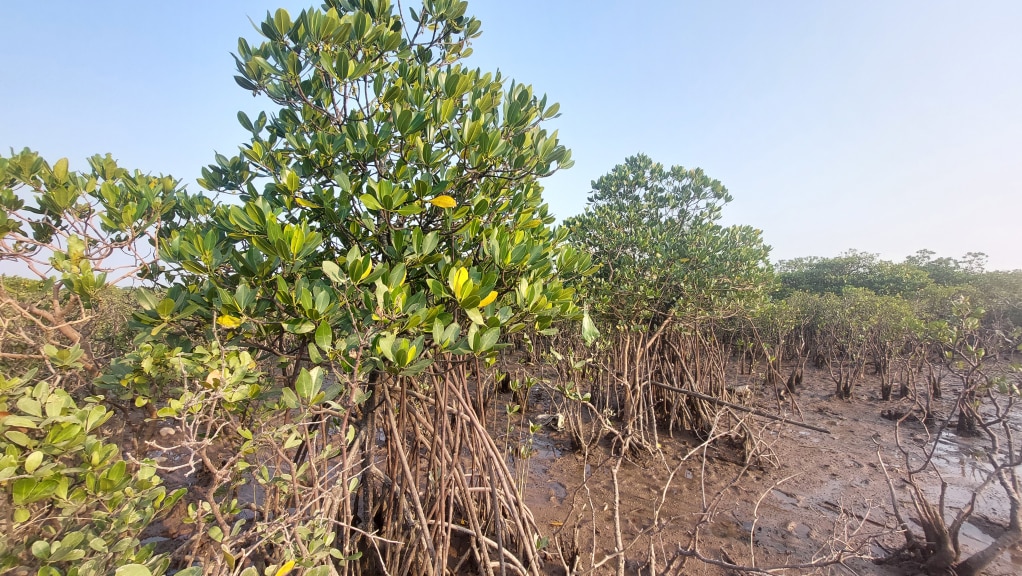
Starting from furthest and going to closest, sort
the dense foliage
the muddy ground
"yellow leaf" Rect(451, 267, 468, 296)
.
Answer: the muddy ground → "yellow leaf" Rect(451, 267, 468, 296) → the dense foliage

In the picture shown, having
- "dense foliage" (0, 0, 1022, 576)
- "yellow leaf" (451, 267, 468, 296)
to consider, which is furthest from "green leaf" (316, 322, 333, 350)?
"yellow leaf" (451, 267, 468, 296)

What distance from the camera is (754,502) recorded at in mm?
4324

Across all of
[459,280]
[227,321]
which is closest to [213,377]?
[227,321]

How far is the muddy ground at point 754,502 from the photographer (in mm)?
3242

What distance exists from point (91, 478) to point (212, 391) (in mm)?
370

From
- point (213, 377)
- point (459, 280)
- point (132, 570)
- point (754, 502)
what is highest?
point (459, 280)

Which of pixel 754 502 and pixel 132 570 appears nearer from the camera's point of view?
pixel 132 570

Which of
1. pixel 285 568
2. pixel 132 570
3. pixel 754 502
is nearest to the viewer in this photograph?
pixel 132 570

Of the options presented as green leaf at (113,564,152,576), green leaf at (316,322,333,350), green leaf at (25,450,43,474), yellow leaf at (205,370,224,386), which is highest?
green leaf at (316,322,333,350)

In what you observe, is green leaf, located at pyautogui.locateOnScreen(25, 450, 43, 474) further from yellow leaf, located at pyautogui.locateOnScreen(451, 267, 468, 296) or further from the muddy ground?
the muddy ground

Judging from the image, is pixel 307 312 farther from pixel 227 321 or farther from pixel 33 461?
pixel 33 461

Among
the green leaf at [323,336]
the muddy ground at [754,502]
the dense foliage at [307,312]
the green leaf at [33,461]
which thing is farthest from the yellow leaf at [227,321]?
the muddy ground at [754,502]

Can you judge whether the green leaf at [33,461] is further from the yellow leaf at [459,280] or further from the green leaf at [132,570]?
the yellow leaf at [459,280]

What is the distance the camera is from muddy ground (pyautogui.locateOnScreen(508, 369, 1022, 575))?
Answer: 10.6 ft
